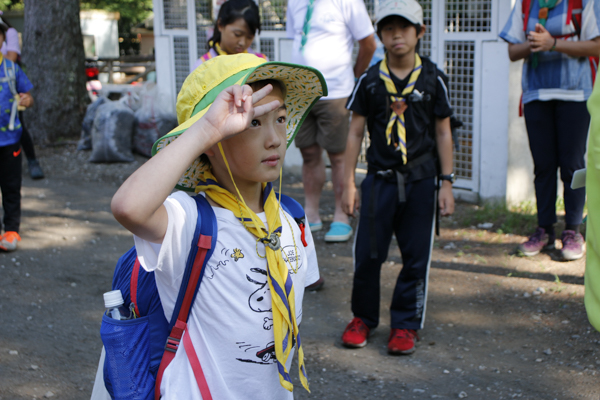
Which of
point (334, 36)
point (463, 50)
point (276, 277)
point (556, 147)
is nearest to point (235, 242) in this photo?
point (276, 277)

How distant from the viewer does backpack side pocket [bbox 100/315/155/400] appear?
5.82ft

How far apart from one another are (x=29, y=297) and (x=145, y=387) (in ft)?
10.3

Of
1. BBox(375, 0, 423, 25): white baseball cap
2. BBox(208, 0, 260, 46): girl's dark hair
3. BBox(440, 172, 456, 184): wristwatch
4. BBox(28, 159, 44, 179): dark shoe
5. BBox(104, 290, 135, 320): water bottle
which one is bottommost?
BBox(28, 159, 44, 179): dark shoe

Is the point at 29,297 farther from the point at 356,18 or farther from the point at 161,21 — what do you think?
the point at 161,21

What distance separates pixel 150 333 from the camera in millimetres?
1835

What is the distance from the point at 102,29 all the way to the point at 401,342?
28472mm

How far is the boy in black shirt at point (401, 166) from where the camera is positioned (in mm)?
3549

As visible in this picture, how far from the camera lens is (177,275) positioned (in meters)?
1.81

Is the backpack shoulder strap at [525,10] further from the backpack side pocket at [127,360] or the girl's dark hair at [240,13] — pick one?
the backpack side pocket at [127,360]

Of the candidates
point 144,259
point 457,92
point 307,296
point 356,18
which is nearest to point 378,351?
point 307,296

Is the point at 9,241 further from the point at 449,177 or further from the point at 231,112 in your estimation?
the point at 231,112

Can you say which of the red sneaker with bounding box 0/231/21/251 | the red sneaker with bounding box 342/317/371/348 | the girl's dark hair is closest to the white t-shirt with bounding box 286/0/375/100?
the girl's dark hair

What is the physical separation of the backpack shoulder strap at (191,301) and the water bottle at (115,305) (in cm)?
15

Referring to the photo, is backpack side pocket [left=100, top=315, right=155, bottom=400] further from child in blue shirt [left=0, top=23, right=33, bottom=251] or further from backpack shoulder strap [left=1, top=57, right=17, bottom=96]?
backpack shoulder strap [left=1, top=57, right=17, bottom=96]
